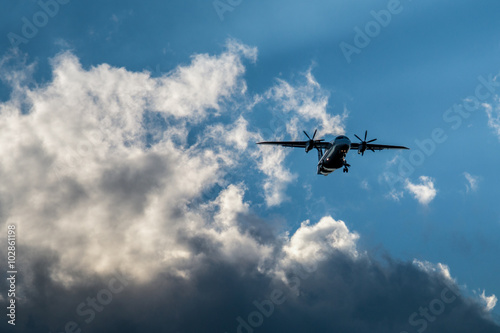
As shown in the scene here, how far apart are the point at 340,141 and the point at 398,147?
79.5ft

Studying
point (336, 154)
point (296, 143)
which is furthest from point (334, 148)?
point (296, 143)

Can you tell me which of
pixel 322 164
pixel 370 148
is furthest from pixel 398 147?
pixel 322 164

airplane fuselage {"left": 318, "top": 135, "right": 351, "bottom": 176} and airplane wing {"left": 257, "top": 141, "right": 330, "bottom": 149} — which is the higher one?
airplane wing {"left": 257, "top": 141, "right": 330, "bottom": 149}

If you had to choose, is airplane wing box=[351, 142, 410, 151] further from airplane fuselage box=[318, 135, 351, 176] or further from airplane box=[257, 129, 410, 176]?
airplane fuselage box=[318, 135, 351, 176]

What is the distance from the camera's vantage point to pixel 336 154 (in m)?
69.2

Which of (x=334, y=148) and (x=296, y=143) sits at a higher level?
(x=296, y=143)

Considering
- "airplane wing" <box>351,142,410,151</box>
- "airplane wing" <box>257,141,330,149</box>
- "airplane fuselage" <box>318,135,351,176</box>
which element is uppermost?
"airplane wing" <box>257,141,330,149</box>

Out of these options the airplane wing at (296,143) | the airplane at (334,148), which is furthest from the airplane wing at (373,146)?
the airplane wing at (296,143)

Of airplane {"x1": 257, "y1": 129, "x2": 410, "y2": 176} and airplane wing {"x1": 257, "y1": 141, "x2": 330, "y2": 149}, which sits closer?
airplane {"x1": 257, "y1": 129, "x2": 410, "y2": 176}

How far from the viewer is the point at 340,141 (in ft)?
222

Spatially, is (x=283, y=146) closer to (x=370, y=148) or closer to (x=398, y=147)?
(x=370, y=148)

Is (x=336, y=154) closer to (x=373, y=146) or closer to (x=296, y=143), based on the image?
(x=296, y=143)

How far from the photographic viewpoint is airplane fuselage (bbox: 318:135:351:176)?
222 feet

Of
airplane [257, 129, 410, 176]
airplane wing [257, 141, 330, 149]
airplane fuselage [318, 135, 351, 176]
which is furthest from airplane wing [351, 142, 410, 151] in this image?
airplane fuselage [318, 135, 351, 176]
